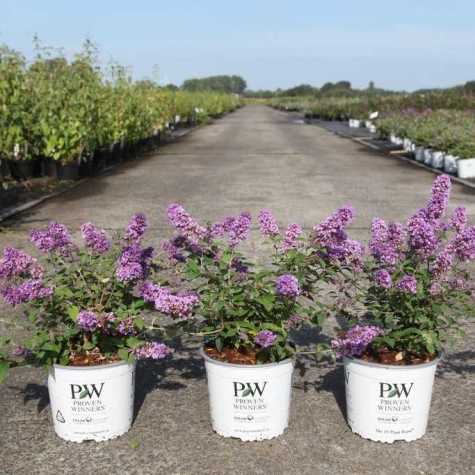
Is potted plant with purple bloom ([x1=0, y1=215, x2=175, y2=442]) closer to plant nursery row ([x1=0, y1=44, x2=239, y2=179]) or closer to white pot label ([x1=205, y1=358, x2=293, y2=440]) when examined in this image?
white pot label ([x1=205, y1=358, x2=293, y2=440])

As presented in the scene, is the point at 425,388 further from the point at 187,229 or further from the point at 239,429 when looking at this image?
the point at 187,229

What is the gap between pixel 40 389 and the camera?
402 cm

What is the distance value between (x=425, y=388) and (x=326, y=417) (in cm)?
61

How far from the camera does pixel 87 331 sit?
335 centimetres

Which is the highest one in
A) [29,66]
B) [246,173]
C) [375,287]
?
[29,66]

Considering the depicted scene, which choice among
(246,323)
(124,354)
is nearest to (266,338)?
(246,323)

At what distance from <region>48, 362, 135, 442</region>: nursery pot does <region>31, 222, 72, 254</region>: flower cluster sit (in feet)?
1.95

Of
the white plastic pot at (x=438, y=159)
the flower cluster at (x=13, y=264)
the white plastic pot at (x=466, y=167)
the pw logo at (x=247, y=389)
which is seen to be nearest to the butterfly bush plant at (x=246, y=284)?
the pw logo at (x=247, y=389)

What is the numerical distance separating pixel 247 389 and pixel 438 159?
45.7 ft

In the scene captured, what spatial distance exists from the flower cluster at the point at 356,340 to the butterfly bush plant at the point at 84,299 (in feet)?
2.78

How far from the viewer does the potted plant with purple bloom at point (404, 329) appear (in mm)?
3236

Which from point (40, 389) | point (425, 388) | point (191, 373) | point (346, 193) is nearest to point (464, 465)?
point (425, 388)

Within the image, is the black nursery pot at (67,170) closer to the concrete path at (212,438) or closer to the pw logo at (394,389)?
the concrete path at (212,438)

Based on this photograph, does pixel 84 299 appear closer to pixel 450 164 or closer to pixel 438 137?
pixel 450 164
